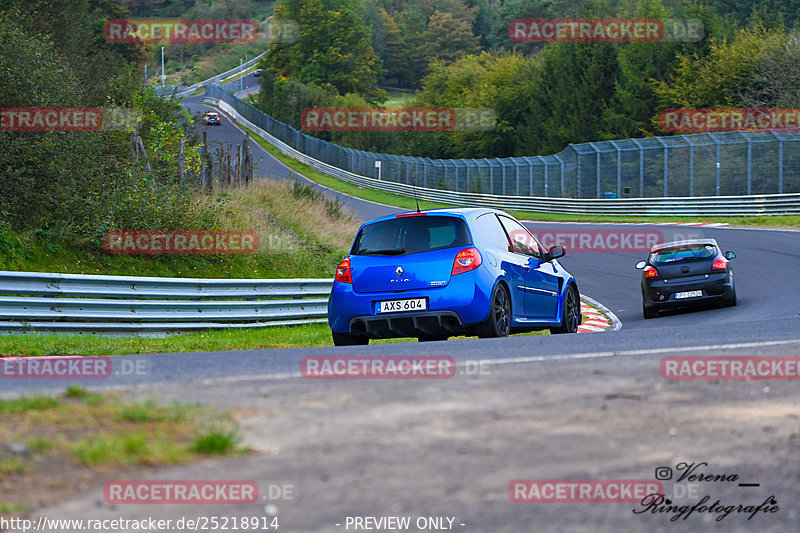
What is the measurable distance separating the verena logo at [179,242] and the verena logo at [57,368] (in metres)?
8.11

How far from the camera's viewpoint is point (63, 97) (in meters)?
19.5

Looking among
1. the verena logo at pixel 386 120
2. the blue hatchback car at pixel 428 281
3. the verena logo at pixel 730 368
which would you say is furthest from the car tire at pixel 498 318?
the verena logo at pixel 386 120

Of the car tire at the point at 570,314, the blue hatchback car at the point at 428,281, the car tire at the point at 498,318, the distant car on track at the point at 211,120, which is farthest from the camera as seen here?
the distant car on track at the point at 211,120

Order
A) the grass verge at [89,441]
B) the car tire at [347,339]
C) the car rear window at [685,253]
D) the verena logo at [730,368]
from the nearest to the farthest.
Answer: the grass verge at [89,441], the verena logo at [730,368], the car tire at [347,339], the car rear window at [685,253]

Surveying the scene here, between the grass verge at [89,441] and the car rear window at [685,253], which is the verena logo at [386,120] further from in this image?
the grass verge at [89,441]

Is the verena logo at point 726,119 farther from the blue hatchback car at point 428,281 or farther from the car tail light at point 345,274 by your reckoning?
the car tail light at point 345,274

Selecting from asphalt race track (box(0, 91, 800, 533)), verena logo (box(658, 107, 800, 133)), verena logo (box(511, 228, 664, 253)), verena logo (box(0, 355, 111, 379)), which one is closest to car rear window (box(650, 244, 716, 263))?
asphalt race track (box(0, 91, 800, 533))

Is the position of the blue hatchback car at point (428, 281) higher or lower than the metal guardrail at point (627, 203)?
higher

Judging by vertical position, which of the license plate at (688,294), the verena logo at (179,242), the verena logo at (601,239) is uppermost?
the verena logo at (179,242)

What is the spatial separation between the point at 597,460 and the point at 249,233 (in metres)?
17.3

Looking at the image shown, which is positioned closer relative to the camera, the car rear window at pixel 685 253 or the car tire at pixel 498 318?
the car tire at pixel 498 318

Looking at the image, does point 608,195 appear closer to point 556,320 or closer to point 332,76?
point 556,320

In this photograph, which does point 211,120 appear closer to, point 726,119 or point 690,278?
point 726,119

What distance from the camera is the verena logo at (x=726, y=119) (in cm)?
5000
